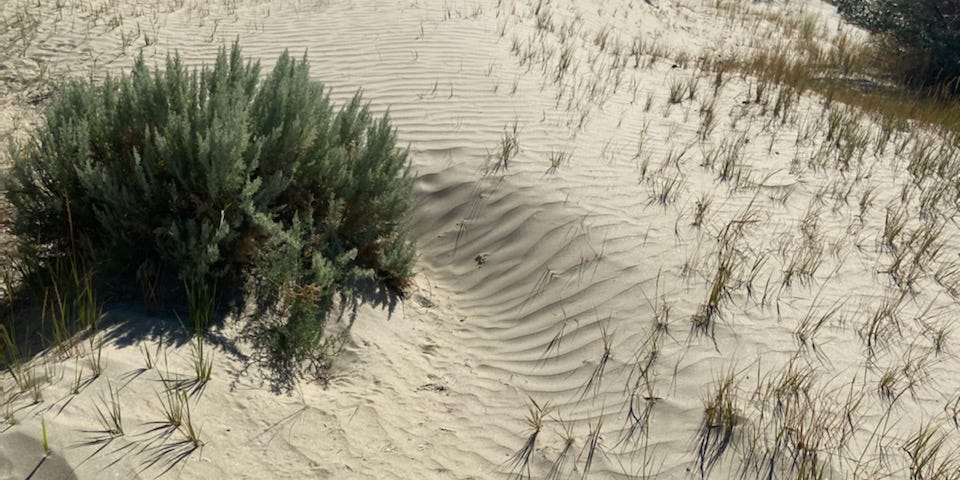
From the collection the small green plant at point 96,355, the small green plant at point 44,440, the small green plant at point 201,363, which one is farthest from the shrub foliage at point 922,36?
the small green plant at point 44,440

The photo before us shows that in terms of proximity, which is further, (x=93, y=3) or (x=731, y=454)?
(x=93, y=3)

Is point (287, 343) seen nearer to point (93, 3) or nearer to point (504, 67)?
point (504, 67)

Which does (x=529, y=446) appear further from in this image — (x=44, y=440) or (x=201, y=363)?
(x=44, y=440)

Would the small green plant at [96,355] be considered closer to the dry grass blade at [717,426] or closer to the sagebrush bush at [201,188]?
the sagebrush bush at [201,188]

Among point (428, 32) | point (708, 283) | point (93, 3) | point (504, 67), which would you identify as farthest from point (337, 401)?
point (93, 3)

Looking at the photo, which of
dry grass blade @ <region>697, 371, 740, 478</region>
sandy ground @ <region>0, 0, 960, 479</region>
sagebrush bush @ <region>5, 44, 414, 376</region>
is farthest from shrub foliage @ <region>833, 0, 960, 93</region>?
sagebrush bush @ <region>5, 44, 414, 376</region>

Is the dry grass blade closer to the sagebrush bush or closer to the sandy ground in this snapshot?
the sandy ground
